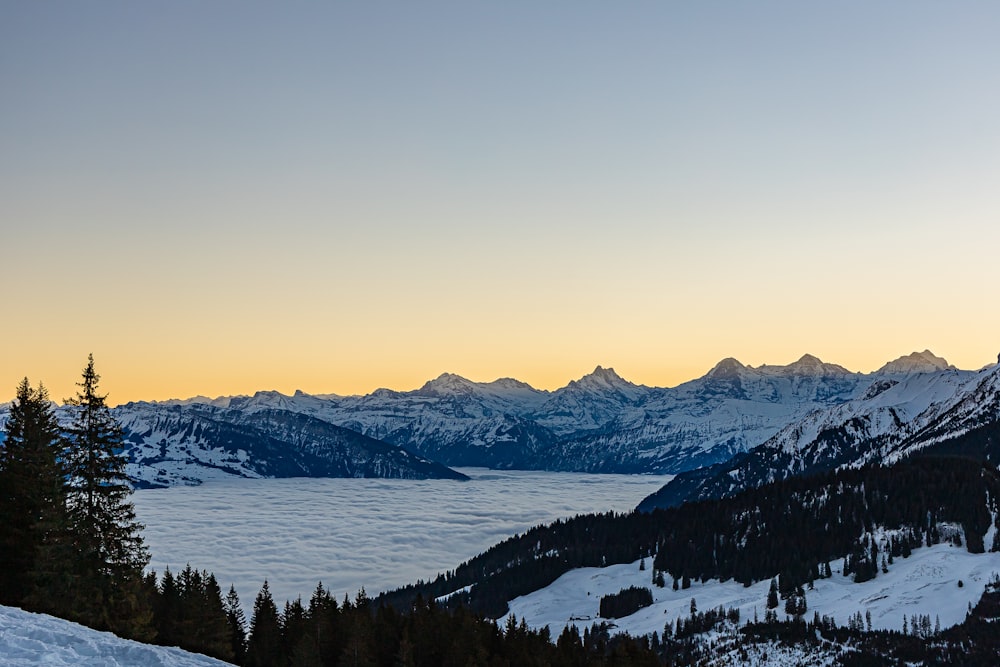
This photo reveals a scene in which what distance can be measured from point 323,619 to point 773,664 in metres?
116

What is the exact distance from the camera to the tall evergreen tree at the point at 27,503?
40906 millimetres

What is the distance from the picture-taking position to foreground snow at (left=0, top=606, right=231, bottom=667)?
896 inches

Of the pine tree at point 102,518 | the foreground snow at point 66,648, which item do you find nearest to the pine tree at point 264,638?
the pine tree at point 102,518

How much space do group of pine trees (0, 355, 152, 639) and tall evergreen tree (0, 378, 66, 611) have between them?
5 cm

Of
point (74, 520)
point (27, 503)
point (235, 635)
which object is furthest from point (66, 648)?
point (235, 635)

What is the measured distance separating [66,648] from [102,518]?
68.3 feet

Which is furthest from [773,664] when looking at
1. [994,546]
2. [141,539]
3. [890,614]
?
[141,539]

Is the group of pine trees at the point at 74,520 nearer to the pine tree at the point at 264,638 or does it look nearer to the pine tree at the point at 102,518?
the pine tree at the point at 102,518

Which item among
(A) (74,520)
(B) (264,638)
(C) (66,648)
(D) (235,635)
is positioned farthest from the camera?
(D) (235,635)

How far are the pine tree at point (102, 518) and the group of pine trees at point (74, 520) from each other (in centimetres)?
5

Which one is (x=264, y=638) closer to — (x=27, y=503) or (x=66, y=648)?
(x=27, y=503)

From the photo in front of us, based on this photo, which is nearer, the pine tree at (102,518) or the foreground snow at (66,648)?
the foreground snow at (66,648)

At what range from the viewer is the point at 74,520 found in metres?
41.4

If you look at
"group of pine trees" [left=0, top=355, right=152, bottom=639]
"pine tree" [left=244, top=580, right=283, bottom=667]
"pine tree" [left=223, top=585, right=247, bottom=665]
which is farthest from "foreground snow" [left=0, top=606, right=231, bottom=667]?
"pine tree" [left=223, top=585, right=247, bottom=665]
